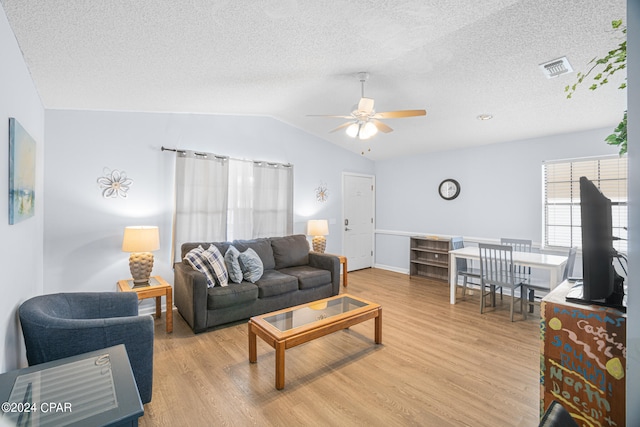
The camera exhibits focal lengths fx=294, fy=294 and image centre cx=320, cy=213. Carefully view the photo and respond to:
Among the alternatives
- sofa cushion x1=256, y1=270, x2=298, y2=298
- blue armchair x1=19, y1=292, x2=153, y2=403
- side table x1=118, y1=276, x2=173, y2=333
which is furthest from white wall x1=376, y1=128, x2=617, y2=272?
blue armchair x1=19, y1=292, x2=153, y2=403

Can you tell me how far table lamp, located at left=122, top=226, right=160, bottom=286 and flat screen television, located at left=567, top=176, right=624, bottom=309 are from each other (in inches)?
142

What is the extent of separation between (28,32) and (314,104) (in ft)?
9.16

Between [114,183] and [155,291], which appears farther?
[114,183]

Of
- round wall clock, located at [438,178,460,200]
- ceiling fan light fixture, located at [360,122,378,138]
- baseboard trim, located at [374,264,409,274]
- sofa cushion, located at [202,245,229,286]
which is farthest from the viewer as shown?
baseboard trim, located at [374,264,409,274]

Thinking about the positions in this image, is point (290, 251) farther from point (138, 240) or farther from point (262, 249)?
point (138, 240)

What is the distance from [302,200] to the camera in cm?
533

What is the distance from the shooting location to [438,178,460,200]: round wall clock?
5.34 m

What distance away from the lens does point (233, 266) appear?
3.55 metres

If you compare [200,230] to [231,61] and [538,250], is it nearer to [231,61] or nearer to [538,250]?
[231,61]

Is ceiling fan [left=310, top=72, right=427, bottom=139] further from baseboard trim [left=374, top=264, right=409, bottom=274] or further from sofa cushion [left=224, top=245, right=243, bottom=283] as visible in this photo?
baseboard trim [left=374, top=264, right=409, bottom=274]

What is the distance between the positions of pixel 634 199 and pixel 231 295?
3.24m

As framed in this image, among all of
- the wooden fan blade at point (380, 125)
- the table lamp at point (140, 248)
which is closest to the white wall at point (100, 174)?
the table lamp at point (140, 248)

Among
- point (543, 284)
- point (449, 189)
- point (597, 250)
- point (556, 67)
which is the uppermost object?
point (556, 67)

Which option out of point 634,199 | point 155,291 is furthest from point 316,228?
point 634,199
